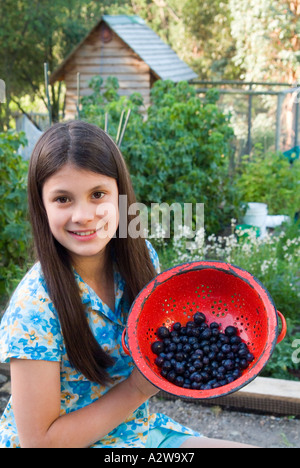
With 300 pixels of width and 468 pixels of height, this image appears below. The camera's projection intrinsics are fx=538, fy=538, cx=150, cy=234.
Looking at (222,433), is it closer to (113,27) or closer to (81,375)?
(81,375)

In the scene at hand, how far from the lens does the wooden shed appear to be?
11133 millimetres

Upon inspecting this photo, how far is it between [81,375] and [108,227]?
441mm

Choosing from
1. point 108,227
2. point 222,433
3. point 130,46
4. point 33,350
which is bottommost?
point 222,433

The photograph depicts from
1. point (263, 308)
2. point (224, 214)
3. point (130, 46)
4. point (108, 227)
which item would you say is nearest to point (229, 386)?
point (263, 308)

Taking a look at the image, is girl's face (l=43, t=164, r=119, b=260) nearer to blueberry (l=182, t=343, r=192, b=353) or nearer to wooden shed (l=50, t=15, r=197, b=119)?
blueberry (l=182, t=343, r=192, b=353)

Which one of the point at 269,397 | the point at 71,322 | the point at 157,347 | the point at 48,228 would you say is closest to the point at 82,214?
the point at 48,228

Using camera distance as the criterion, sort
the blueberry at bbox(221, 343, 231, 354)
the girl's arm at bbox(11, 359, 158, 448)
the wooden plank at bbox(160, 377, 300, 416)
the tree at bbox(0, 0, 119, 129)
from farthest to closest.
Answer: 1. the tree at bbox(0, 0, 119, 129)
2. the wooden plank at bbox(160, 377, 300, 416)
3. the blueberry at bbox(221, 343, 231, 354)
4. the girl's arm at bbox(11, 359, 158, 448)

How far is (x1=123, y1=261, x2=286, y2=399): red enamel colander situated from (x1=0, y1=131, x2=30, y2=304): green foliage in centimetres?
197

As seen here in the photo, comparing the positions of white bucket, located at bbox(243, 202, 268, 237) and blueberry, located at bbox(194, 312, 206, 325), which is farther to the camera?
white bucket, located at bbox(243, 202, 268, 237)

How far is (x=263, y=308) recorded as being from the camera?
1.59 meters

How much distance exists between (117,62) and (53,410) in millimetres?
10830

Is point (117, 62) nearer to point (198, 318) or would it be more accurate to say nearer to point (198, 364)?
point (198, 318)

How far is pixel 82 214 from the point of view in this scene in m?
1.47

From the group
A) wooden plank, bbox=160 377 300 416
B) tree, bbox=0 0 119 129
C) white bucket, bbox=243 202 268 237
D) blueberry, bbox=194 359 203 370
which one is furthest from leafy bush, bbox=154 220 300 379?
tree, bbox=0 0 119 129
